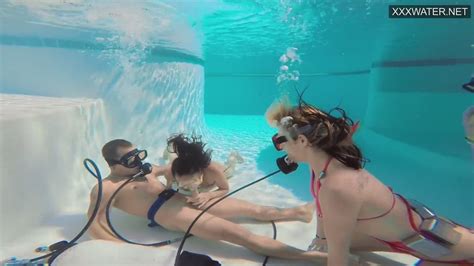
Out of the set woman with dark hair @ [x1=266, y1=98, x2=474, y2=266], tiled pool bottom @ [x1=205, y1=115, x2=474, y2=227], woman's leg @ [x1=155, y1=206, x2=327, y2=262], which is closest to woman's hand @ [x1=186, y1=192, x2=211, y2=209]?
woman's leg @ [x1=155, y1=206, x2=327, y2=262]

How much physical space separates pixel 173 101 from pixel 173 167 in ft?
20.2

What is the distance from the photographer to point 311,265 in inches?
123

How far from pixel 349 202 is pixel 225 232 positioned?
5.19 ft

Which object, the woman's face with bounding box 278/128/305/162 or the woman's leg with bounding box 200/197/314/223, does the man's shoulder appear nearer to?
the woman's leg with bounding box 200/197/314/223

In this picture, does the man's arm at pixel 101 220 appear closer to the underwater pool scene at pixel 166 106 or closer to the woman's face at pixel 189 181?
the underwater pool scene at pixel 166 106

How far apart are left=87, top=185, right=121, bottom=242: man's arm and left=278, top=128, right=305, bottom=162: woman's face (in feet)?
7.56

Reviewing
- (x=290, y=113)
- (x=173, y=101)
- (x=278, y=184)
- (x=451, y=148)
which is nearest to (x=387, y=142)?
(x=451, y=148)

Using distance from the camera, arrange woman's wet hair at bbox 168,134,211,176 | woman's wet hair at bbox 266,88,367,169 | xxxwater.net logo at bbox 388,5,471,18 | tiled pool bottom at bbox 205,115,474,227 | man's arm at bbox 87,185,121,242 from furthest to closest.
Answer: xxxwater.net logo at bbox 388,5,471,18 < tiled pool bottom at bbox 205,115,474,227 < woman's wet hair at bbox 168,134,211,176 < man's arm at bbox 87,185,121,242 < woman's wet hair at bbox 266,88,367,169

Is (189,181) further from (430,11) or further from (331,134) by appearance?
(430,11)

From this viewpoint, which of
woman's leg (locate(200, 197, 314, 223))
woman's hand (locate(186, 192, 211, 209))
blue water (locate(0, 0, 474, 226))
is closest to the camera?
woman's hand (locate(186, 192, 211, 209))

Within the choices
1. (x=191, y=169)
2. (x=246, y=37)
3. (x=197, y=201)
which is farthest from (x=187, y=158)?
(x=246, y=37)

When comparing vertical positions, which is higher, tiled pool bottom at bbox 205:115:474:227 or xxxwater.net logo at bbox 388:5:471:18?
xxxwater.net logo at bbox 388:5:471:18

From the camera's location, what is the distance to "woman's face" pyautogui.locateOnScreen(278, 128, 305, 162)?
8.74ft

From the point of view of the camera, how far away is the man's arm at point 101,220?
3645 millimetres
